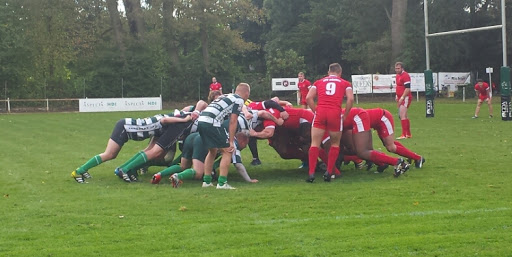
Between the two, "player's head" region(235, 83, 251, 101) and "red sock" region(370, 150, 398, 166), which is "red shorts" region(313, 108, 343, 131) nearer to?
"red sock" region(370, 150, 398, 166)

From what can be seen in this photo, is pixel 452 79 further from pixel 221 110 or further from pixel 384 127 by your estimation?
pixel 221 110

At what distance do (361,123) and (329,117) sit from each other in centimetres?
85

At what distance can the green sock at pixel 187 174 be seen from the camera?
11.7m

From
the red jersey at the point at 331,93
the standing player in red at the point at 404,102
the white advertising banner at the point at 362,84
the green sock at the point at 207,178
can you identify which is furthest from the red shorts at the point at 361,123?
the white advertising banner at the point at 362,84

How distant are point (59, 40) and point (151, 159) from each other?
45141mm

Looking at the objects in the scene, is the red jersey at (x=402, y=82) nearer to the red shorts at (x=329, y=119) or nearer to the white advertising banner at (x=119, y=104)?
the red shorts at (x=329, y=119)

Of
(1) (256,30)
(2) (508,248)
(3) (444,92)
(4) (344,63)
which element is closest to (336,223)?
(2) (508,248)

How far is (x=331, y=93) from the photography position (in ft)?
38.6

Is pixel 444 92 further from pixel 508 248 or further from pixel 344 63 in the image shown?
pixel 508 248

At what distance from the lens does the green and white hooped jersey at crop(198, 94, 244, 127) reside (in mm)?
11266

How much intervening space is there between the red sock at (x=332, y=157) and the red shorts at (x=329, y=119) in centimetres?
32

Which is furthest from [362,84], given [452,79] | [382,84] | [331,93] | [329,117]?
[329,117]

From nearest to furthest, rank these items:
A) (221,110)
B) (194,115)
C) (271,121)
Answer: (221,110) → (194,115) → (271,121)

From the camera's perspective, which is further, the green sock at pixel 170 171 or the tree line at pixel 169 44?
the tree line at pixel 169 44
